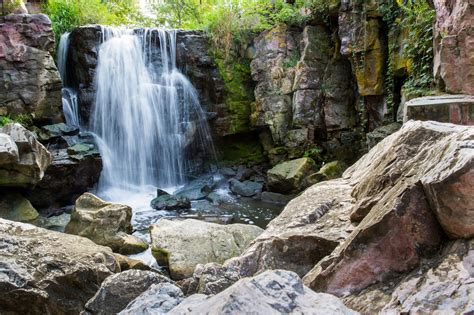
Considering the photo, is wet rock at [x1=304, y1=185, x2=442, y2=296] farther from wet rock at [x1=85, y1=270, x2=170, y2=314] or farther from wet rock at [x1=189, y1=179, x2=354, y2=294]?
wet rock at [x1=85, y1=270, x2=170, y2=314]

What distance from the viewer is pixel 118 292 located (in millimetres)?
2629

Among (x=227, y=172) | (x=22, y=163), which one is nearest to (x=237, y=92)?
(x=227, y=172)

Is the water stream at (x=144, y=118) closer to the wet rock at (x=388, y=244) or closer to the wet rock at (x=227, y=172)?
the wet rock at (x=227, y=172)

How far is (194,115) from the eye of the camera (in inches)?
461

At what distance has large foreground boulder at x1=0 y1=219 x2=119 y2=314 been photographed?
331cm

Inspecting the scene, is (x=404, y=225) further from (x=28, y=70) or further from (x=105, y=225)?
(x=28, y=70)

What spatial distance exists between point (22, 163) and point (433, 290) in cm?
742

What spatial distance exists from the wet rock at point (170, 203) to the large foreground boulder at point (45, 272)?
473cm

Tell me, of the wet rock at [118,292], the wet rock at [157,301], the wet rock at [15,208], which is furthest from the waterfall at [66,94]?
the wet rock at [157,301]

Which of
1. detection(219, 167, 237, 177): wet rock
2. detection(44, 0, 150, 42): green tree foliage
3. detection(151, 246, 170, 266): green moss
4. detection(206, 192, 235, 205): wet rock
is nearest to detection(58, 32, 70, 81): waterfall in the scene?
detection(44, 0, 150, 42): green tree foliage

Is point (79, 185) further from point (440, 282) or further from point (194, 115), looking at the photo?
point (440, 282)

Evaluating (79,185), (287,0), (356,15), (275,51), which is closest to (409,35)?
(356,15)

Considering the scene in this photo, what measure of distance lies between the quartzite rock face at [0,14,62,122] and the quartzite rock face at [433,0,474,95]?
8.58 metres

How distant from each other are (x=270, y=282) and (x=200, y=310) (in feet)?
0.98
